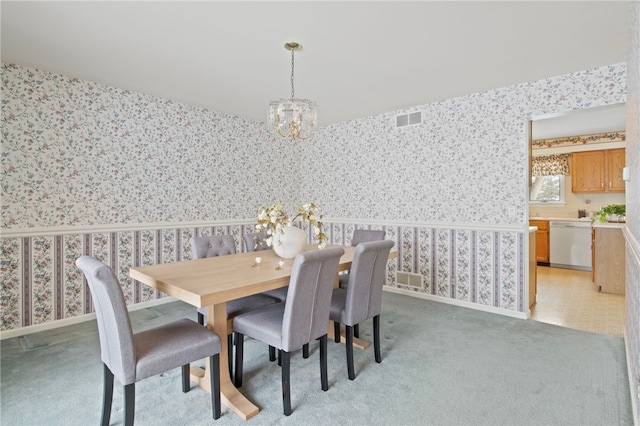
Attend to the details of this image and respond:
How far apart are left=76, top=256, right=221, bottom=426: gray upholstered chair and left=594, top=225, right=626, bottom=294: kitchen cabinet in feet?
16.3

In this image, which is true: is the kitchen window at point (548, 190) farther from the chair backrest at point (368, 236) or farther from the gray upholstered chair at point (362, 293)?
the gray upholstered chair at point (362, 293)

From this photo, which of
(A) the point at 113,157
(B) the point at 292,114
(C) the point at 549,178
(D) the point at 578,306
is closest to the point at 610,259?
(D) the point at 578,306

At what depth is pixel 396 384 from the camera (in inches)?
90.2

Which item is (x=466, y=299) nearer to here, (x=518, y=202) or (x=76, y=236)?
(x=518, y=202)

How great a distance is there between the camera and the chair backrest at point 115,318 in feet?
5.29

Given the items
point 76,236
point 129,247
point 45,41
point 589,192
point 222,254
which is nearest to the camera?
point 45,41

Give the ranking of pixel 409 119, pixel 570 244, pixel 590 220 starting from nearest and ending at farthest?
pixel 409 119 → pixel 590 220 → pixel 570 244

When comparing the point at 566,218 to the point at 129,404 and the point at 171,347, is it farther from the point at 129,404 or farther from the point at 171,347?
the point at 129,404

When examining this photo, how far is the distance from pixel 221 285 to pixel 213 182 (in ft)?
9.44

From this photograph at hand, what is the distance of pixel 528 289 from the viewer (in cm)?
361

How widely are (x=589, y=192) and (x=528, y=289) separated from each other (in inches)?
156

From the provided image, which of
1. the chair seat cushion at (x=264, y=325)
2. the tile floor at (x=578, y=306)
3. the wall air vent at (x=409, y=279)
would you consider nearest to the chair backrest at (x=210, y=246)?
the chair seat cushion at (x=264, y=325)

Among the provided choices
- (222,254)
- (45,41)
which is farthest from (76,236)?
(45,41)

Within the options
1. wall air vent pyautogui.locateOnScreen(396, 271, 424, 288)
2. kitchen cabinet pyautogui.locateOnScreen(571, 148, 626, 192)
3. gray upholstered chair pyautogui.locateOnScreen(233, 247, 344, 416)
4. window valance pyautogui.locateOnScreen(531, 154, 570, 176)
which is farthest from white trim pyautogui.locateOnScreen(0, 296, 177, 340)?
kitchen cabinet pyautogui.locateOnScreen(571, 148, 626, 192)
